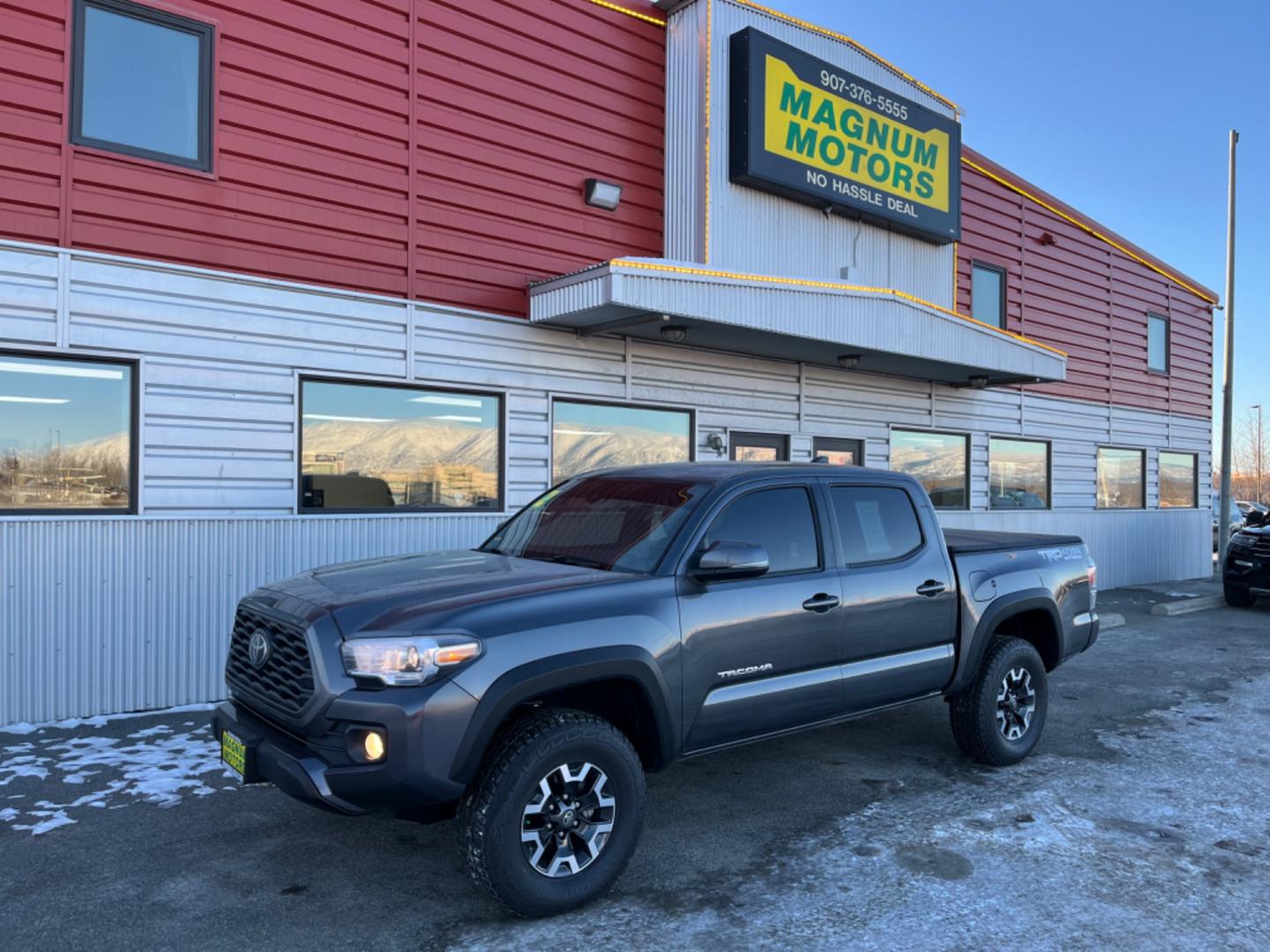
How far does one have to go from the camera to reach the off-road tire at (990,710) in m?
5.43

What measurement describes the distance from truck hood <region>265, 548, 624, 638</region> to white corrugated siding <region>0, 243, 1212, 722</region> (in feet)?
10.1

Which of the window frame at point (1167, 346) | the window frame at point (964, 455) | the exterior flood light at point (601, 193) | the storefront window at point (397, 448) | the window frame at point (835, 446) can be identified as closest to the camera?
the storefront window at point (397, 448)

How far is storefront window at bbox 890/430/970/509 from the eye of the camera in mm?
12859

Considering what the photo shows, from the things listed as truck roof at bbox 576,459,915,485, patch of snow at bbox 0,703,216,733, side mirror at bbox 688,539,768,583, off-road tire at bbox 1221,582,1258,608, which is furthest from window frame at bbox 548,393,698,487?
off-road tire at bbox 1221,582,1258,608

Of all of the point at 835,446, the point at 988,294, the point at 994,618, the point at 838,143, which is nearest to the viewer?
the point at 994,618

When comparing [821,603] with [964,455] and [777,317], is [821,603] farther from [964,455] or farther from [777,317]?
[964,455]

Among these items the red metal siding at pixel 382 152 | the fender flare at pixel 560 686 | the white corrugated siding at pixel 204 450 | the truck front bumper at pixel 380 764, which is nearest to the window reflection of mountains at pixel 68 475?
the white corrugated siding at pixel 204 450

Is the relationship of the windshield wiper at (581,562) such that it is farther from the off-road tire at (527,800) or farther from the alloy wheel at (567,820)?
the alloy wheel at (567,820)

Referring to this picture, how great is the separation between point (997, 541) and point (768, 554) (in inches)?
87.3

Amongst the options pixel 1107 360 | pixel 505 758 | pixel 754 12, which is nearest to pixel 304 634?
pixel 505 758

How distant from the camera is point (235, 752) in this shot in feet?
12.3

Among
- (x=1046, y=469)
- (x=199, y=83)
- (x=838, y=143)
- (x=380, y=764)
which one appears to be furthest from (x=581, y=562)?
(x=1046, y=469)

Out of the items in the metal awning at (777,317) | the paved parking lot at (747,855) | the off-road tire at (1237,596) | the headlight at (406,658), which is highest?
the metal awning at (777,317)

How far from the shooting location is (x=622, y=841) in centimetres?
377
